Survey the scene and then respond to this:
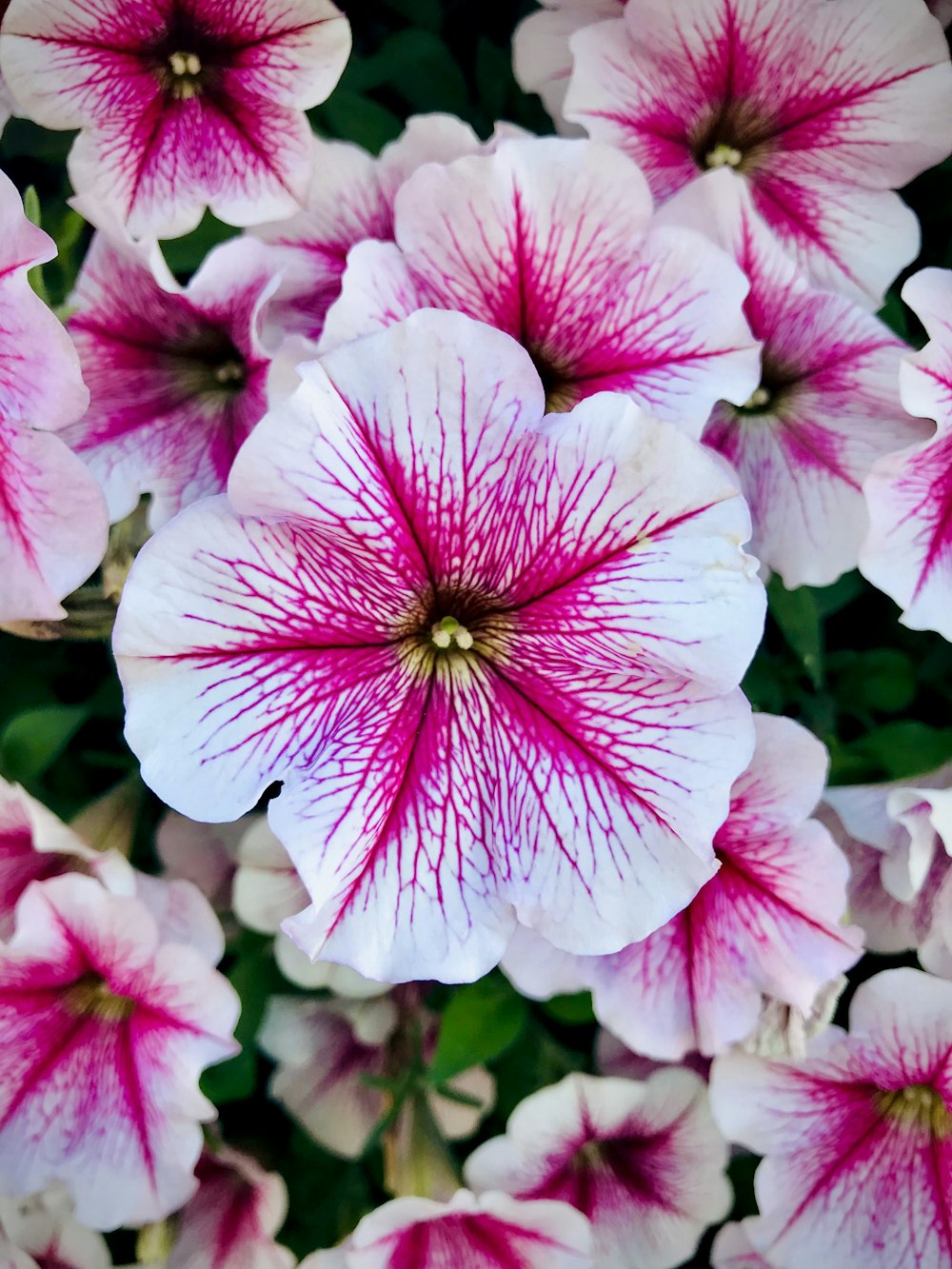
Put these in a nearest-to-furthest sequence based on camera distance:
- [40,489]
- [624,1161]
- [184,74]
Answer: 1. [40,489]
2. [184,74]
3. [624,1161]

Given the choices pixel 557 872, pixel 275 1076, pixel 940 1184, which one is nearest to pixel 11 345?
pixel 557 872

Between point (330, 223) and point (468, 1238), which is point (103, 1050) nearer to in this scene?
point (468, 1238)

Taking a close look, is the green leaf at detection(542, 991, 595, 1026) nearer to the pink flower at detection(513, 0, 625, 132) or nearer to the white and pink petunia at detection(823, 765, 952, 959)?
the white and pink petunia at detection(823, 765, 952, 959)

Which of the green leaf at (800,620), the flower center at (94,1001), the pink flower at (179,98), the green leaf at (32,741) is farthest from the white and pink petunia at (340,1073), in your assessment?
the pink flower at (179,98)

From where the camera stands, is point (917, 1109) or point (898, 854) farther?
point (917, 1109)

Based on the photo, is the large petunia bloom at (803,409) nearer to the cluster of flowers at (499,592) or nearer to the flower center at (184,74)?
the cluster of flowers at (499,592)

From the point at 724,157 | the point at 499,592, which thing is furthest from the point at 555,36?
the point at 499,592

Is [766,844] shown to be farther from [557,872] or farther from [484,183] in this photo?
[484,183]
